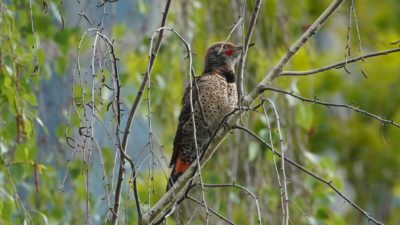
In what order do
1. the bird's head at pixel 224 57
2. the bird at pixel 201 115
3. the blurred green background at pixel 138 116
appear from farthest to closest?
the bird's head at pixel 224 57 → the bird at pixel 201 115 → the blurred green background at pixel 138 116

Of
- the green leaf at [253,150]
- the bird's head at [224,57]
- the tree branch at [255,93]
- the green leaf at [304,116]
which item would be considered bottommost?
the tree branch at [255,93]

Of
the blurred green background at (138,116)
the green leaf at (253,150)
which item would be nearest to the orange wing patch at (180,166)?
the blurred green background at (138,116)

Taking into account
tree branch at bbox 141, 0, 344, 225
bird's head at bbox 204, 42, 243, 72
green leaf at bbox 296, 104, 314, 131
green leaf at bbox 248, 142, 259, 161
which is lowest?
tree branch at bbox 141, 0, 344, 225

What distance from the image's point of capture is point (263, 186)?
5.16 meters

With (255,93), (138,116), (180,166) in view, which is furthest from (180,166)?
(255,93)

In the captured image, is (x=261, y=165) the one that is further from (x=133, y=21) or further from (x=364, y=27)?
(x=364, y=27)

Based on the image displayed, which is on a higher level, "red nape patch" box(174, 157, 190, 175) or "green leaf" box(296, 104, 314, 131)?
"green leaf" box(296, 104, 314, 131)

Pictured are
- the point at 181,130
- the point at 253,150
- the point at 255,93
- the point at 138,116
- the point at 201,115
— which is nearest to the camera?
the point at 255,93

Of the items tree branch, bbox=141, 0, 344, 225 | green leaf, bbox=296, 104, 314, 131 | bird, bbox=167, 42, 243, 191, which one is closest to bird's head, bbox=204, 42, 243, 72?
bird, bbox=167, 42, 243, 191

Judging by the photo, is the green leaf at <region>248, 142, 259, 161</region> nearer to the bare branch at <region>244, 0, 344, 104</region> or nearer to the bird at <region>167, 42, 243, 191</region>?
the bird at <region>167, 42, 243, 191</region>

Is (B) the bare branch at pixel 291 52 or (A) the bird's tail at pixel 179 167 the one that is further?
(A) the bird's tail at pixel 179 167

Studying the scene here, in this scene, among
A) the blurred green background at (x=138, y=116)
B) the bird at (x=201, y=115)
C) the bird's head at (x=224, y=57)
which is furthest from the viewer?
the bird's head at (x=224, y=57)

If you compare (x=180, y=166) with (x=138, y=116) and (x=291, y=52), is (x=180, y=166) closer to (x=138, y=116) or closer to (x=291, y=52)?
(x=138, y=116)

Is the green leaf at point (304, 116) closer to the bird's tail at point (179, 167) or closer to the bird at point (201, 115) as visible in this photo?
the bird at point (201, 115)
